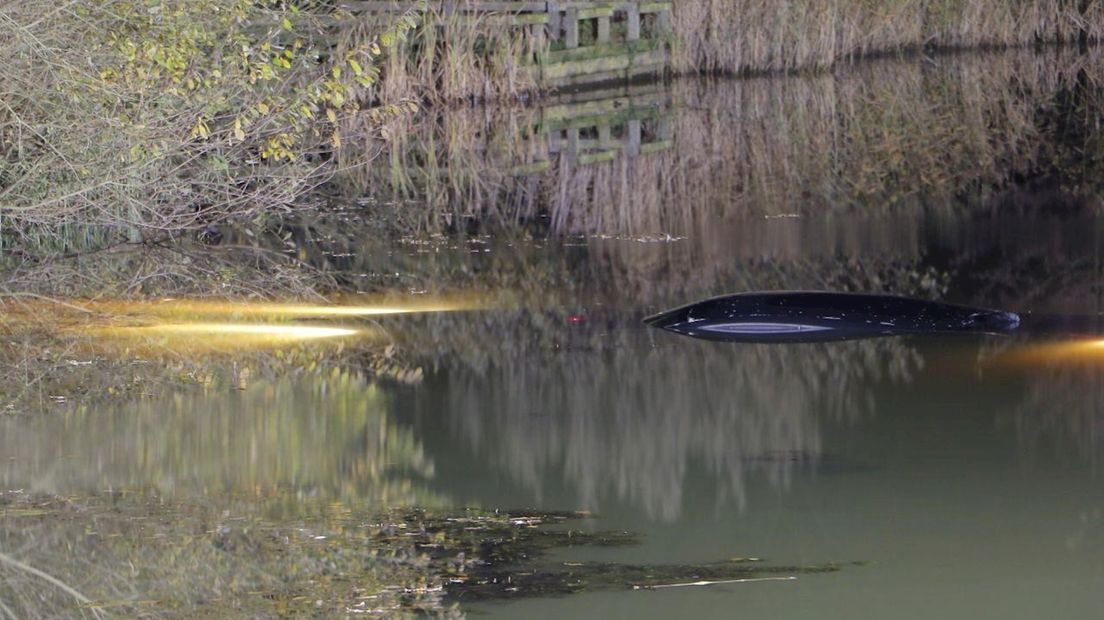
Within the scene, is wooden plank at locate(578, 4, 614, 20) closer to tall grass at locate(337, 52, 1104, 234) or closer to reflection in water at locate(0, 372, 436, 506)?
tall grass at locate(337, 52, 1104, 234)

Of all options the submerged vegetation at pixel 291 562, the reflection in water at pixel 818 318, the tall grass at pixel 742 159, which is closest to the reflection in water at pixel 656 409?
the reflection in water at pixel 818 318

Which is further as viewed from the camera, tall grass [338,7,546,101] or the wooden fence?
the wooden fence

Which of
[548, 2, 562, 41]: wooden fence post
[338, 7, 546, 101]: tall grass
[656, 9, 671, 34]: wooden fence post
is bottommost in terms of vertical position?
[338, 7, 546, 101]: tall grass

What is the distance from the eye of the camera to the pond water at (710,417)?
488 centimetres

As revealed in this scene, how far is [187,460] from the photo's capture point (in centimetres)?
591

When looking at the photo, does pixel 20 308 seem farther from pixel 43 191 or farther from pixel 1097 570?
pixel 1097 570

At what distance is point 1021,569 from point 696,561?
0.85 m

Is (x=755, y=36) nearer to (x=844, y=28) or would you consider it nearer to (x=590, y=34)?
(x=844, y=28)

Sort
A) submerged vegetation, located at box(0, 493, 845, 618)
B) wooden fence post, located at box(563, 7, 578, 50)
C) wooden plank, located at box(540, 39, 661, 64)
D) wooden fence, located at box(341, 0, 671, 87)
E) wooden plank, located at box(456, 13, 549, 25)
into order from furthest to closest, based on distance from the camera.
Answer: wooden fence post, located at box(563, 7, 578, 50) < wooden plank, located at box(540, 39, 661, 64) < wooden fence, located at box(341, 0, 671, 87) < wooden plank, located at box(456, 13, 549, 25) < submerged vegetation, located at box(0, 493, 845, 618)

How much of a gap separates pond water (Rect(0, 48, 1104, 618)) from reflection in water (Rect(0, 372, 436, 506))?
2 cm

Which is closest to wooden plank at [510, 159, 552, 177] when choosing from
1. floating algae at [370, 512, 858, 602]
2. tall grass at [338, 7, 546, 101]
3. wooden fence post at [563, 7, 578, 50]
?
tall grass at [338, 7, 546, 101]

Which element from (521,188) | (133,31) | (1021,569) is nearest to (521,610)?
(1021,569)

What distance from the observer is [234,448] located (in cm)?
609

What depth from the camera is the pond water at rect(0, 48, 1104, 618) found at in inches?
192
